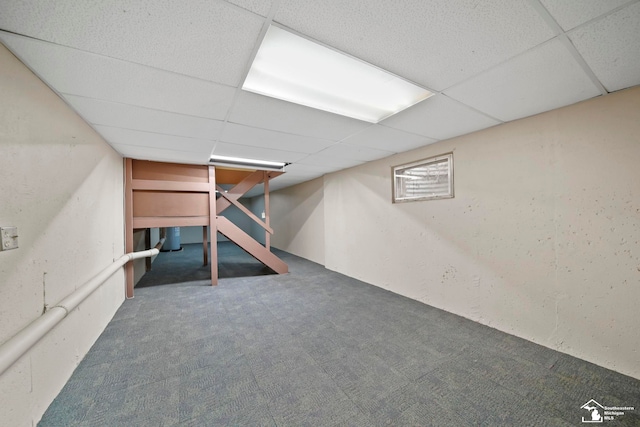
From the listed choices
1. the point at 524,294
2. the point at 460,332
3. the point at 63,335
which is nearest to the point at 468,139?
the point at 524,294

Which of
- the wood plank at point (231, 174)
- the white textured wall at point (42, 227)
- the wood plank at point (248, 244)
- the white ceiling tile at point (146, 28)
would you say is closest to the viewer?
the white ceiling tile at point (146, 28)

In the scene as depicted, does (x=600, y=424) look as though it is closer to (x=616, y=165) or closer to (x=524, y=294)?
(x=524, y=294)

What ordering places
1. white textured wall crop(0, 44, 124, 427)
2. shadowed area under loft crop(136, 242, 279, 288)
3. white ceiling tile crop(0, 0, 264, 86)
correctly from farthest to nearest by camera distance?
shadowed area under loft crop(136, 242, 279, 288) < white textured wall crop(0, 44, 124, 427) < white ceiling tile crop(0, 0, 264, 86)

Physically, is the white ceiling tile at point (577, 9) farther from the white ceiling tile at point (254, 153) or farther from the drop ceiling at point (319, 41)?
the white ceiling tile at point (254, 153)

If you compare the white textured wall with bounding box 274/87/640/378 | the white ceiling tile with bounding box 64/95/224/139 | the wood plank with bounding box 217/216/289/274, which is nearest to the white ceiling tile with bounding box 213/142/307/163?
the white ceiling tile with bounding box 64/95/224/139

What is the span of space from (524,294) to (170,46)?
10.2 ft

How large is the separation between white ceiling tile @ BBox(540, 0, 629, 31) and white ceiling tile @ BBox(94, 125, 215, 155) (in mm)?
2662

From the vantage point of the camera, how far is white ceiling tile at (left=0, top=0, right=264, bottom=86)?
86cm

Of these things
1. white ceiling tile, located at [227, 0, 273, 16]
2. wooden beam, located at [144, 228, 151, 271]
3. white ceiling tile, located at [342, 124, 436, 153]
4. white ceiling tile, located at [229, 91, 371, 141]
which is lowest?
wooden beam, located at [144, 228, 151, 271]

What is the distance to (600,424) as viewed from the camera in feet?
4.02

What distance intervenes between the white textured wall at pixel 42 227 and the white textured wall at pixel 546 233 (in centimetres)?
332

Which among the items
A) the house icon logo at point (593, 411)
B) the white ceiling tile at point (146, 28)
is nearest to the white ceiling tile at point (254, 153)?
the white ceiling tile at point (146, 28)

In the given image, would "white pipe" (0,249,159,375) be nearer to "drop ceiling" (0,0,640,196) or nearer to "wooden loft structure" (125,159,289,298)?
"drop ceiling" (0,0,640,196)

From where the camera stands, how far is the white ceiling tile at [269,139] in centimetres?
217
